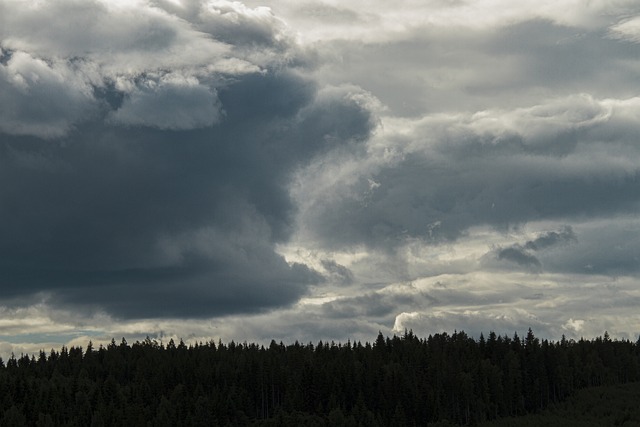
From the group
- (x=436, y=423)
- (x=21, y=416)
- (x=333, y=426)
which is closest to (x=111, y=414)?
(x=21, y=416)

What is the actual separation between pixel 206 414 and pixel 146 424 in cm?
1443

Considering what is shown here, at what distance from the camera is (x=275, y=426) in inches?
7854

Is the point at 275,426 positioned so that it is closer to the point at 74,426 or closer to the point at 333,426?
the point at 333,426

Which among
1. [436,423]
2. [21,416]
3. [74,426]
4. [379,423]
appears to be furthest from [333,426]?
[21,416]

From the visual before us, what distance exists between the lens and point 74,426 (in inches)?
7623

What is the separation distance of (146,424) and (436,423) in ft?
231

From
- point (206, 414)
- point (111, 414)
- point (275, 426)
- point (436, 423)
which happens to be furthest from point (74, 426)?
point (436, 423)

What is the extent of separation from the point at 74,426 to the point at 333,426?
61.5m

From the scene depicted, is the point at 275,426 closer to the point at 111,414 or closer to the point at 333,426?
the point at 333,426

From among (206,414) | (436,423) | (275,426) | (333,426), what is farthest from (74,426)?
(436,423)

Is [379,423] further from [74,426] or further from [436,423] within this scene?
[74,426]

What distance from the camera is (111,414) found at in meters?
200

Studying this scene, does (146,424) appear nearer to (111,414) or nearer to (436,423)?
(111,414)

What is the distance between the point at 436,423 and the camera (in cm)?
19962
